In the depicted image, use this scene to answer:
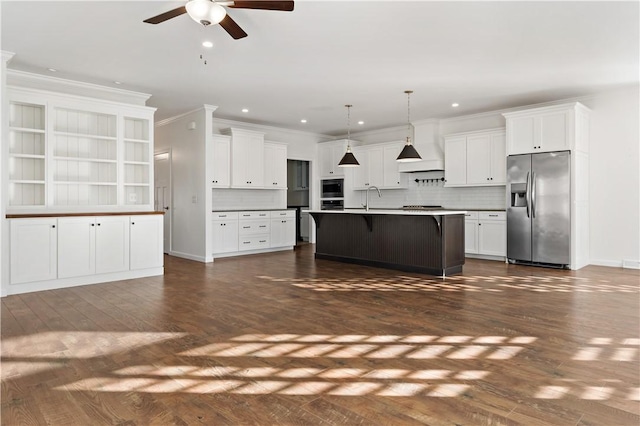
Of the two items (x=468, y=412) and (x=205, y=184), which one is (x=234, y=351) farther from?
(x=205, y=184)

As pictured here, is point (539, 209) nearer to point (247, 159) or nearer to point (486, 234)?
point (486, 234)

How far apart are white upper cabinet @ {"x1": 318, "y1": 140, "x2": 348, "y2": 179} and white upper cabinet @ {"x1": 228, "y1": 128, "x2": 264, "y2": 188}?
200cm

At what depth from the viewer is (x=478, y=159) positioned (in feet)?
24.4

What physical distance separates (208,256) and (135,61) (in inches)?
139

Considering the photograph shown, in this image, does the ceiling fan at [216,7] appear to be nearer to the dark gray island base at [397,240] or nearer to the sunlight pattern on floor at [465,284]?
the sunlight pattern on floor at [465,284]

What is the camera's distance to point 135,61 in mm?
4844

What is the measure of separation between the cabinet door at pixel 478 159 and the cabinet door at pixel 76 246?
248 inches

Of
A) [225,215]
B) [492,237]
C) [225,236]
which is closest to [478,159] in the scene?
[492,237]

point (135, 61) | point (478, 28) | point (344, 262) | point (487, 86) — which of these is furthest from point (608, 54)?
point (135, 61)

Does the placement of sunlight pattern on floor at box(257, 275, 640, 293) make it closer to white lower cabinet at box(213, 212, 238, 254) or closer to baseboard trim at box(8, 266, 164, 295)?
baseboard trim at box(8, 266, 164, 295)

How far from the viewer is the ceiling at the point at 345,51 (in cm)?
363

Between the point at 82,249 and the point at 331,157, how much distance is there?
601 cm

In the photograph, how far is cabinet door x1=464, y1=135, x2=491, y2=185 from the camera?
7.33 m

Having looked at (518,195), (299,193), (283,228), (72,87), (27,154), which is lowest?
(283,228)
